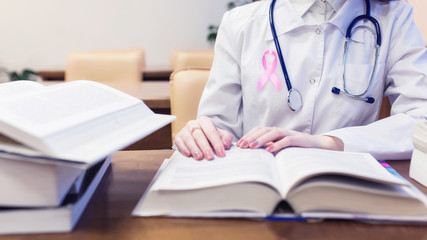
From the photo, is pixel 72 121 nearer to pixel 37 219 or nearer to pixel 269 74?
pixel 37 219

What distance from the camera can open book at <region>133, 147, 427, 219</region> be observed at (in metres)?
0.49

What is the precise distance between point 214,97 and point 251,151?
458 mm

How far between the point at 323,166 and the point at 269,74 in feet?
2.03

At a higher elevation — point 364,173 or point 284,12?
point 284,12

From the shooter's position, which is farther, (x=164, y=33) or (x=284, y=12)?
(x=164, y=33)

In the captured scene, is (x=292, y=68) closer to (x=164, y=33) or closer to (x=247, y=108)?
(x=247, y=108)

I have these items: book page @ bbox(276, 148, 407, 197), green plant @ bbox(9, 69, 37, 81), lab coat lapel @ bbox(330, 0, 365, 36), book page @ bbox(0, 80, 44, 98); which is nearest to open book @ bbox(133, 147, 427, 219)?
book page @ bbox(276, 148, 407, 197)

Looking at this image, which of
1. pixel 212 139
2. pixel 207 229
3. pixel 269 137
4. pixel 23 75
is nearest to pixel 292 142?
pixel 269 137

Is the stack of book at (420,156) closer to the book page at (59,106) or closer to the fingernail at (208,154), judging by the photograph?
the fingernail at (208,154)

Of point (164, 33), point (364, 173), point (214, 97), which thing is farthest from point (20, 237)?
point (164, 33)

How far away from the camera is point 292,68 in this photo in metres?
1.09

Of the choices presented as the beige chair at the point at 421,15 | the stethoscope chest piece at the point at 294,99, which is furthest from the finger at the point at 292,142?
the beige chair at the point at 421,15

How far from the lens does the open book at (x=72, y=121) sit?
439 millimetres

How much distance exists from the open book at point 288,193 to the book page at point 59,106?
151mm
